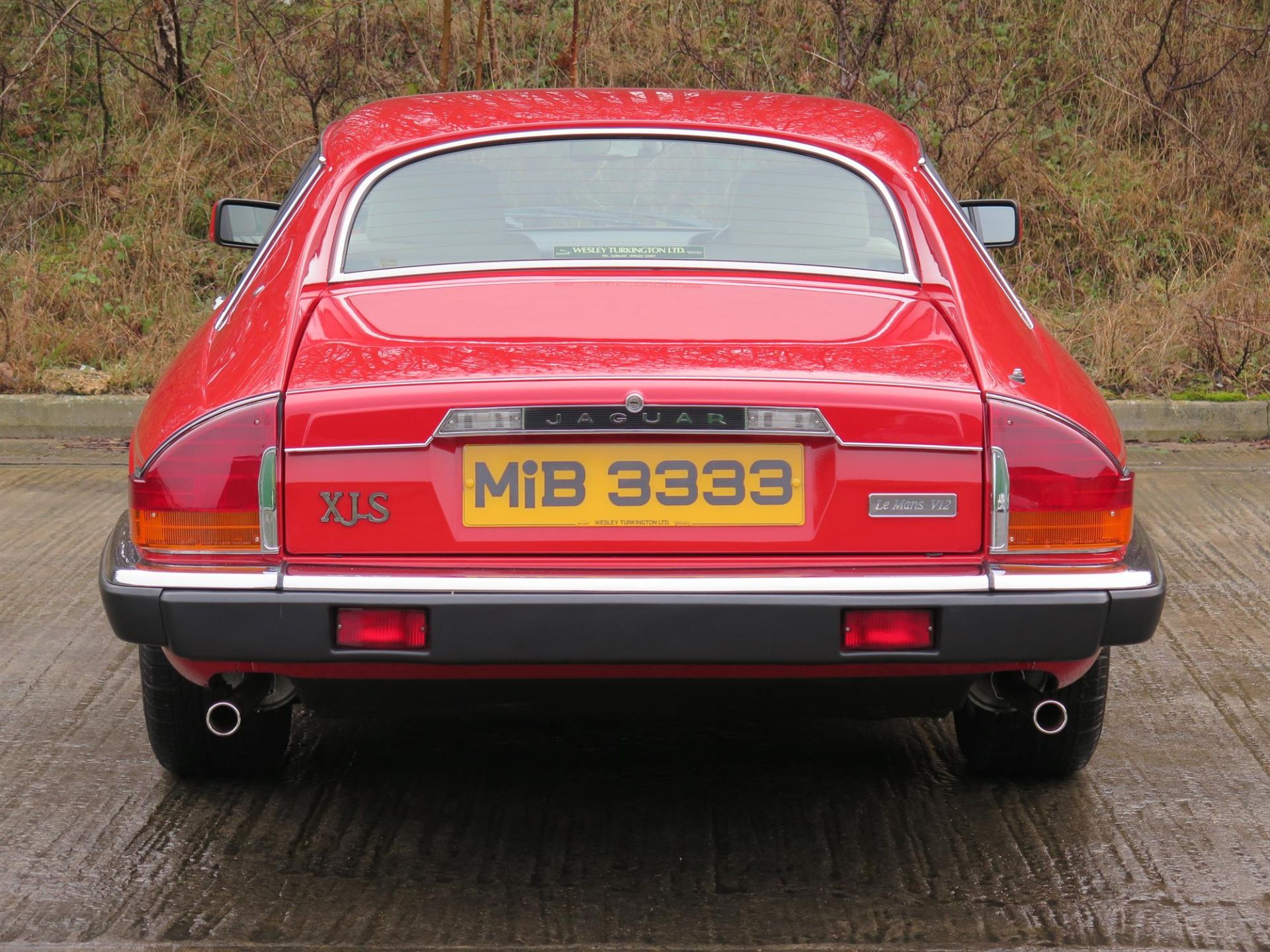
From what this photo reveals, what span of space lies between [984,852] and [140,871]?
172 centimetres

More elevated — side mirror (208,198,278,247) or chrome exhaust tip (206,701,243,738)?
side mirror (208,198,278,247)

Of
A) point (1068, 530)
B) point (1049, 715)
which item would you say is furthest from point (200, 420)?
point (1049, 715)

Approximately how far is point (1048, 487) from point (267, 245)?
6.25 feet

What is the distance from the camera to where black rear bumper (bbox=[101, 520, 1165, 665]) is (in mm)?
2664

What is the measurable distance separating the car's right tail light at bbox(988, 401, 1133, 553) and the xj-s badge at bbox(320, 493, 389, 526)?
1079 millimetres

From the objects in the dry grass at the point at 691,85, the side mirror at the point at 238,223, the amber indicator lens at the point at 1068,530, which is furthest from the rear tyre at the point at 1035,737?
the dry grass at the point at 691,85

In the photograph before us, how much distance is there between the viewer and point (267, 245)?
144 inches

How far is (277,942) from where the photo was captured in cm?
280

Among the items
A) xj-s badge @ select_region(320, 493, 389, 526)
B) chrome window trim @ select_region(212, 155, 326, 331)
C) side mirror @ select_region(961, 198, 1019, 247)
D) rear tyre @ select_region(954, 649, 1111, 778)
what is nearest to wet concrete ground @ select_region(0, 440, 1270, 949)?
rear tyre @ select_region(954, 649, 1111, 778)

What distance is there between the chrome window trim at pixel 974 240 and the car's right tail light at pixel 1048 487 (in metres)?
0.60

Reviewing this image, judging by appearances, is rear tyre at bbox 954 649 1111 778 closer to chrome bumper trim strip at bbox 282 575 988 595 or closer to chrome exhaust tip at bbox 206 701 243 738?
chrome bumper trim strip at bbox 282 575 988 595

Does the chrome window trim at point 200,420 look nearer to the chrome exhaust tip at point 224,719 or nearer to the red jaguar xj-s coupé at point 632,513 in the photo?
the red jaguar xj-s coupé at point 632,513

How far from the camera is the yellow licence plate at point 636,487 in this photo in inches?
107

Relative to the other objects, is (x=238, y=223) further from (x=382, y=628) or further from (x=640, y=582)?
(x=640, y=582)
